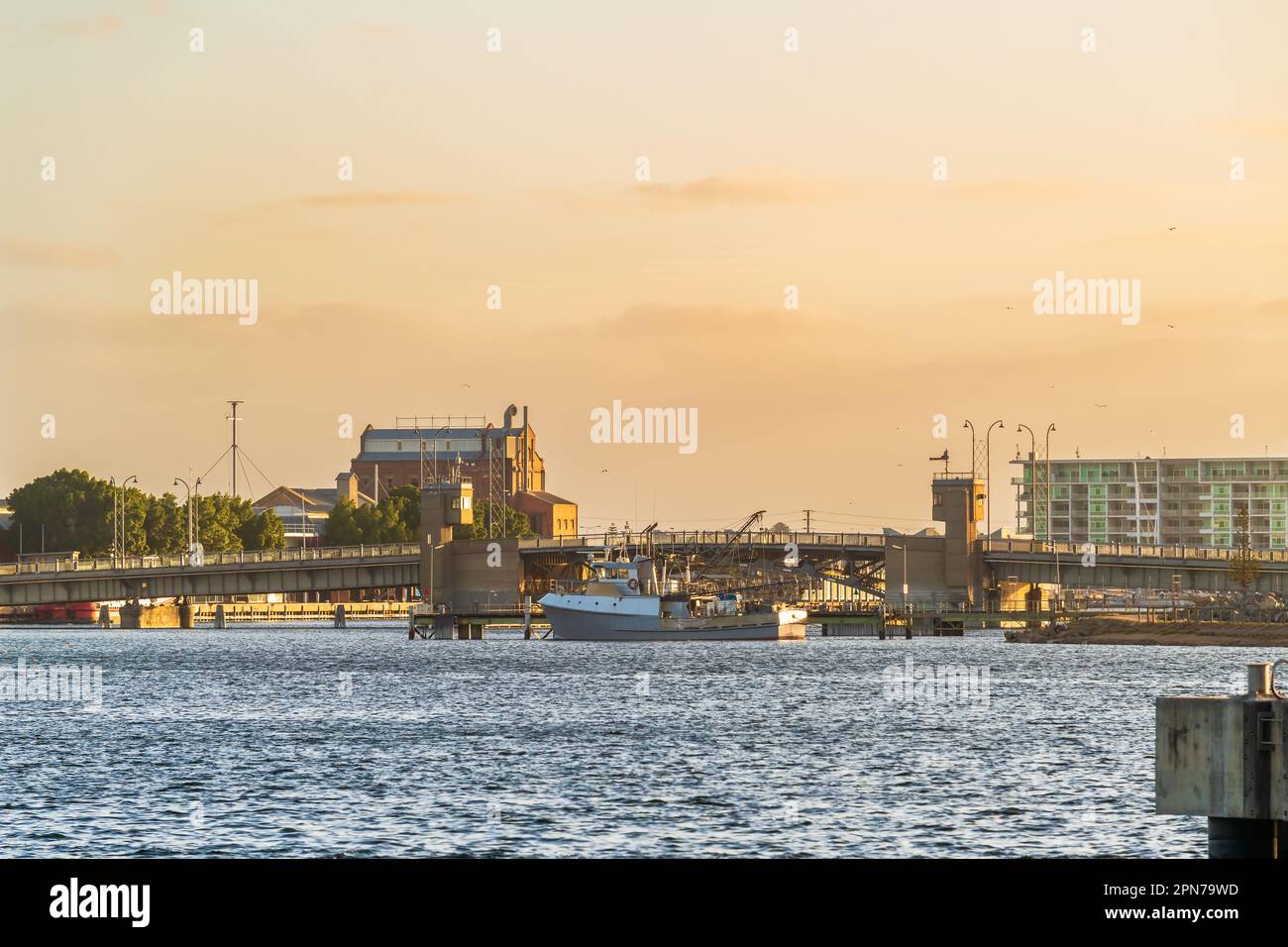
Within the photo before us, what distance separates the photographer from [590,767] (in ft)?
213

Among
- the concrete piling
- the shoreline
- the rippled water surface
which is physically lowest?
the shoreline

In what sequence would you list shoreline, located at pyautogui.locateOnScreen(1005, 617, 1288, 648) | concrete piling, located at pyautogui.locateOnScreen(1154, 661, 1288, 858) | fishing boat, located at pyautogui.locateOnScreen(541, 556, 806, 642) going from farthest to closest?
fishing boat, located at pyautogui.locateOnScreen(541, 556, 806, 642) < shoreline, located at pyautogui.locateOnScreen(1005, 617, 1288, 648) < concrete piling, located at pyautogui.locateOnScreen(1154, 661, 1288, 858)

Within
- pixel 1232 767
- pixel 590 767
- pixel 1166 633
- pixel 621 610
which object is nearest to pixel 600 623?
pixel 621 610

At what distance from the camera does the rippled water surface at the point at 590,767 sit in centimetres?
4766

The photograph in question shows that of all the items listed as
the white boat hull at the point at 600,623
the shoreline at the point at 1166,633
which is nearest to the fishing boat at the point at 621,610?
the white boat hull at the point at 600,623

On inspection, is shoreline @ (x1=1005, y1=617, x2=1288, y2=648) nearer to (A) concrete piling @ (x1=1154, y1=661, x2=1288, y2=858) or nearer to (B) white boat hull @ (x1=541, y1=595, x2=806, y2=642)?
(B) white boat hull @ (x1=541, y1=595, x2=806, y2=642)

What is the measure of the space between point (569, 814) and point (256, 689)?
64178 mm

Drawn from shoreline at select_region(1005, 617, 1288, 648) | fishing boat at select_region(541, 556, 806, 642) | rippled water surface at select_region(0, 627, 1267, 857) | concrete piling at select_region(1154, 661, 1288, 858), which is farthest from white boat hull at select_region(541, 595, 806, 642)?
concrete piling at select_region(1154, 661, 1288, 858)

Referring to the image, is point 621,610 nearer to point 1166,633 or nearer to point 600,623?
point 600,623

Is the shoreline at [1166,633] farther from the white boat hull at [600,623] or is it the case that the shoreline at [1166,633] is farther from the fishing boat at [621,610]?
the white boat hull at [600,623]

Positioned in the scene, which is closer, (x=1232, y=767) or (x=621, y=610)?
(x=1232, y=767)

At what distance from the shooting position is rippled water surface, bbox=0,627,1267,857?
156 ft
